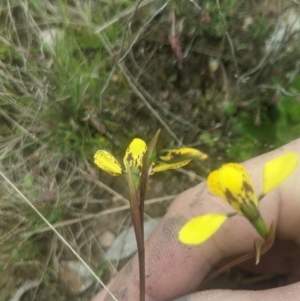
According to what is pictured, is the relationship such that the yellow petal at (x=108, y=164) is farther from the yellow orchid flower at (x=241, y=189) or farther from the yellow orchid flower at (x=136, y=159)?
the yellow orchid flower at (x=241, y=189)

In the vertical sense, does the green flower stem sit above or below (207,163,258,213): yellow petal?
below

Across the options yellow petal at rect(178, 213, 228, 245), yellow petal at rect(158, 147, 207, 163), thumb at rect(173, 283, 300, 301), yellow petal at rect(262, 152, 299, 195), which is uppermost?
yellow petal at rect(158, 147, 207, 163)

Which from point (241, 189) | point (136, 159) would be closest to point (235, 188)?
point (241, 189)

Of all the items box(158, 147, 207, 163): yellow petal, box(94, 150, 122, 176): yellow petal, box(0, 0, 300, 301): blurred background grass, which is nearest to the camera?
box(158, 147, 207, 163): yellow petal

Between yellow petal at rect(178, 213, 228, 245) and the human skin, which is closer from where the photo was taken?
yellow petal at rect(178, 213, 228, 245)

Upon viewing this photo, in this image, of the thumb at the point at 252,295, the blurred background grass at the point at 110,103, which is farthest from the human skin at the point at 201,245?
the blurred background grass at the point at 110,103

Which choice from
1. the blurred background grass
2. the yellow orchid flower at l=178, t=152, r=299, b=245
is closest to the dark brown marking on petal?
the yellow orchid flower at l=178, t=152, r=299, b=245

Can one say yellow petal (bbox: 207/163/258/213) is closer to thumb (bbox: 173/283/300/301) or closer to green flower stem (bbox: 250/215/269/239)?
green flower stem (bbox: 250/215/269/239)
